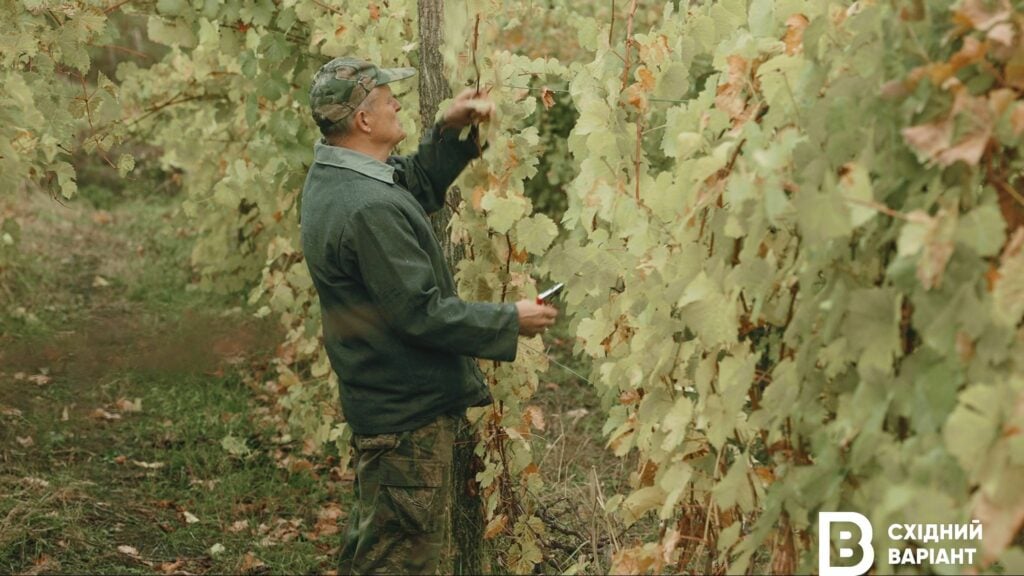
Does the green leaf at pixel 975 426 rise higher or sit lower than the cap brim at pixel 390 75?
lower

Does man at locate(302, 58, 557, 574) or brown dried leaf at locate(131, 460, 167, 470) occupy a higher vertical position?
man at locate(302, 58, 557, 574)

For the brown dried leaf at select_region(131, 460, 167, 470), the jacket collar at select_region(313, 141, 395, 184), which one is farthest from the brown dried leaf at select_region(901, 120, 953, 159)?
the brown dried leaf at select_region(131, 460, 167, 470)

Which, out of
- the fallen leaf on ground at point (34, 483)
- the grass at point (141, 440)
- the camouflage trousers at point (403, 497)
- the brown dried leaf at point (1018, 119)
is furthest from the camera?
the fallen leaf on ground at point (34, 483)

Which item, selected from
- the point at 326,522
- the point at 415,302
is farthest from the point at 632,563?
the point at 326,522

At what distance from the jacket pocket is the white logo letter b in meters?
1.26

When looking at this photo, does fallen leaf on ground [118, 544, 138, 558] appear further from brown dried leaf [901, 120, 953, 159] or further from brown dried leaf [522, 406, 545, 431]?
brown dried leaf [901, 120, 953, 159]

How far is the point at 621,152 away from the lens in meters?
2.77

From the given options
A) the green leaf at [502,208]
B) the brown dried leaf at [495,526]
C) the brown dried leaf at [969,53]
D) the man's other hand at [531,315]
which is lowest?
the brown dried leaf at [495,526]

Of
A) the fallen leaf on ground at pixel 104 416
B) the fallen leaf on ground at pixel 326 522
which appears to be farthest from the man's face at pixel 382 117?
the fallen leaf on ground at pixel 104 416

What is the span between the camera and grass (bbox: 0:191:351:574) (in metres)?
4.46

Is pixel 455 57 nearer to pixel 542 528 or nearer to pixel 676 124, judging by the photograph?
pixel 676 124

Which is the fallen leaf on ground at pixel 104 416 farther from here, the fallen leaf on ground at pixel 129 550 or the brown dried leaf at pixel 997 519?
the brown dried leaf at pixel 997 519

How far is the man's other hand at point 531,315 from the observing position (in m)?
2.92

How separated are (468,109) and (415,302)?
64 centimetres
